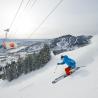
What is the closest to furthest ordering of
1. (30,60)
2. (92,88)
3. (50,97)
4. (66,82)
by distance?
(92,88) < (50,97) < (66,82) < (30,60)

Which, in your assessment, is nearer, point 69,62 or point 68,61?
point 68,61

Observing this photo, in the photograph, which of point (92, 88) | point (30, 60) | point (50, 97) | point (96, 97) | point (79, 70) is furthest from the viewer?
point (30, 60)

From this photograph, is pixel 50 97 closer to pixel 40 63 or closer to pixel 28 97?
pixel 28 97

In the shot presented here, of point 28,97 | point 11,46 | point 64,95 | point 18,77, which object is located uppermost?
point 11,46

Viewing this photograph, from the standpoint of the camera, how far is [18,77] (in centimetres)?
4050

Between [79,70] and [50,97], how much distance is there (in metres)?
5.79

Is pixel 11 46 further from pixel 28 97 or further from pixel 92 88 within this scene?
pixel 92 88

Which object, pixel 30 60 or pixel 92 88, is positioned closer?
pixel 92 88

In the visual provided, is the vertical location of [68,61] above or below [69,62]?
above

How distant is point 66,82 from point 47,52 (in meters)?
21.6

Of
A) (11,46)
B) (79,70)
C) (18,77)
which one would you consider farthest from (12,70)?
(79,70)

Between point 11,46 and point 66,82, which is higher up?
point 11,46

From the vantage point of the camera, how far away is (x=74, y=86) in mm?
18266

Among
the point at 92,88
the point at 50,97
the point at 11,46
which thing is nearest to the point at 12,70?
the point at 11,46
